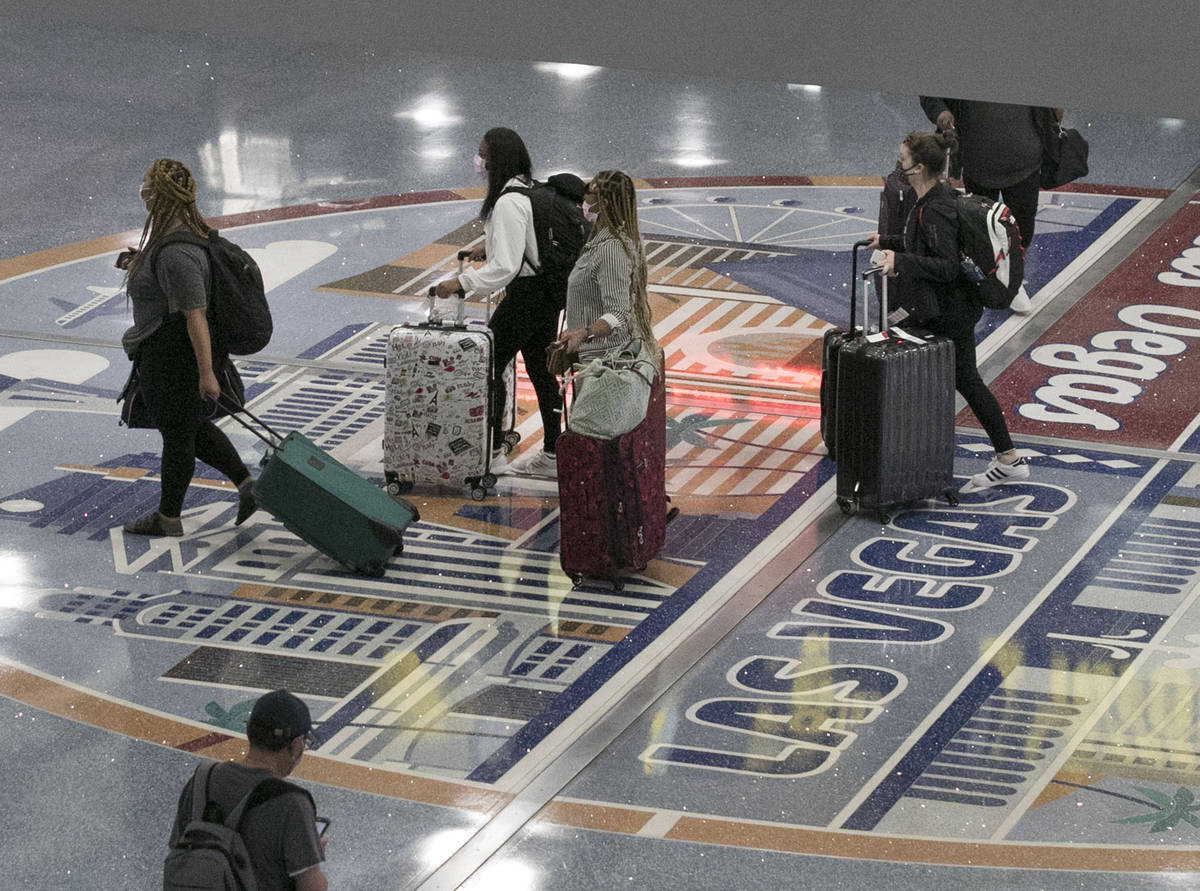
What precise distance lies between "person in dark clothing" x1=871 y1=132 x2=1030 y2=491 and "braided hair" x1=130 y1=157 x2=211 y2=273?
255 centimetres

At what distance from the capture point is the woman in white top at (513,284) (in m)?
6.54

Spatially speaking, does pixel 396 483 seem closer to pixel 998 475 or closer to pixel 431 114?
pixel 998 475

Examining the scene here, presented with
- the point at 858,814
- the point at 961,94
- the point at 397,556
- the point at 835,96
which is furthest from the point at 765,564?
the point at 835,96

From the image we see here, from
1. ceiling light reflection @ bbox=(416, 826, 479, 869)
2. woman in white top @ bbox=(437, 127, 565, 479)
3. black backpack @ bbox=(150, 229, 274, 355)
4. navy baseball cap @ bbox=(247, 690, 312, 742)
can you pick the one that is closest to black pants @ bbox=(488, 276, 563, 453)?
woman in white top @ bbox=(437, 127, 565, 479)

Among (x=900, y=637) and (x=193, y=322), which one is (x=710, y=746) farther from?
(x=193, y=322)

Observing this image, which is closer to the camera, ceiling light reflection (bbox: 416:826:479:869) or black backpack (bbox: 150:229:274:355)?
ceiling light reflection (bbox: 416:826:479:869)

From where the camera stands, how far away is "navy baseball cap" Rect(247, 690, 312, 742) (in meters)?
3.27

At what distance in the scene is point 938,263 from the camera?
6465 mm

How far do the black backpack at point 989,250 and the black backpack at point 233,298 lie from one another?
2.63 meters

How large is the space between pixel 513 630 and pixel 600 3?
17.5ft

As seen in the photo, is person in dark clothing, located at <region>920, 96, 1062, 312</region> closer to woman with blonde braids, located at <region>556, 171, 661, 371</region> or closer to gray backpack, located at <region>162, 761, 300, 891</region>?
woman with blonde braids, located at <region>556, 171, 661, 371</region>

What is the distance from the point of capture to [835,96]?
45.9ft

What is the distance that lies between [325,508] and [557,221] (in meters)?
1.46

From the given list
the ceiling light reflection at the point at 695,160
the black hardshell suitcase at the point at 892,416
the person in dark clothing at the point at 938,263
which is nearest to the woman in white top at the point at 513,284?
the black hardshell suitcase at the point at 892,416
